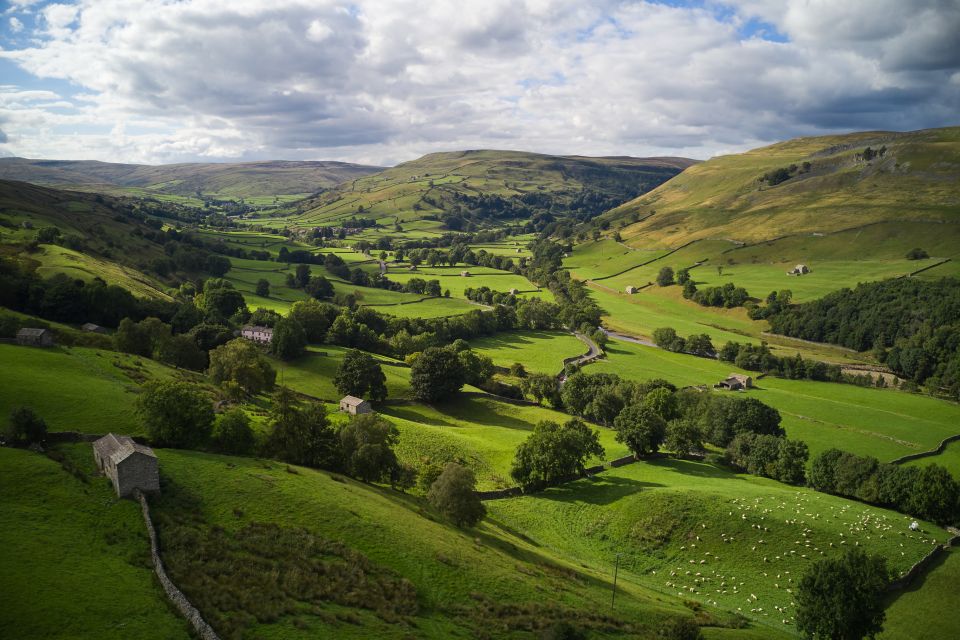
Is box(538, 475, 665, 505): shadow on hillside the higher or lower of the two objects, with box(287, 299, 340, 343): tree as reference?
lower

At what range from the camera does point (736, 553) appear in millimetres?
51531

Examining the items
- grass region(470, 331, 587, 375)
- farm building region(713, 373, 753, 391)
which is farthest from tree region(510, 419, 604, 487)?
farm building region(713, 373, 753, 391)

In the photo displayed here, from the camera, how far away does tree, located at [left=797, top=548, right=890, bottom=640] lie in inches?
1502

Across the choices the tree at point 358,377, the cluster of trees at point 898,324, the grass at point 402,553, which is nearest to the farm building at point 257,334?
the tree at point 358,377

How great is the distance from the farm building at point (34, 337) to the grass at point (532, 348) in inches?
3163

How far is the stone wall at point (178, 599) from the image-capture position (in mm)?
26484

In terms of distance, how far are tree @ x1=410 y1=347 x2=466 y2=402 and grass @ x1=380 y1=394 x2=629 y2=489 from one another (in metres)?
2.28

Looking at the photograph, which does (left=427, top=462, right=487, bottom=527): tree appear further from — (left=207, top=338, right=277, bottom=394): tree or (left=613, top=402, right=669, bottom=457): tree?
(left=207, top=338, right=277, bottom=394): tree

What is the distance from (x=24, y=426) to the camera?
41156 millimetres

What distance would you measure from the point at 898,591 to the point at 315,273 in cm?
17375

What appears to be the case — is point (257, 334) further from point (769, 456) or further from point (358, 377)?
point (769, 456)

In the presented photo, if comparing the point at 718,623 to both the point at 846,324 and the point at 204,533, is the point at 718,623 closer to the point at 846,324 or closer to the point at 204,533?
the point at 204,533

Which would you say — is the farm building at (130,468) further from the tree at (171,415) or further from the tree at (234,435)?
the tree at (234,435)

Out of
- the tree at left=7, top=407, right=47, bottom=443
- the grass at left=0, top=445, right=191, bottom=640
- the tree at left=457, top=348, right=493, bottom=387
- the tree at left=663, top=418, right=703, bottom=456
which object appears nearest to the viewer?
the grass at left=0, top=445, right=191, bottom=640
